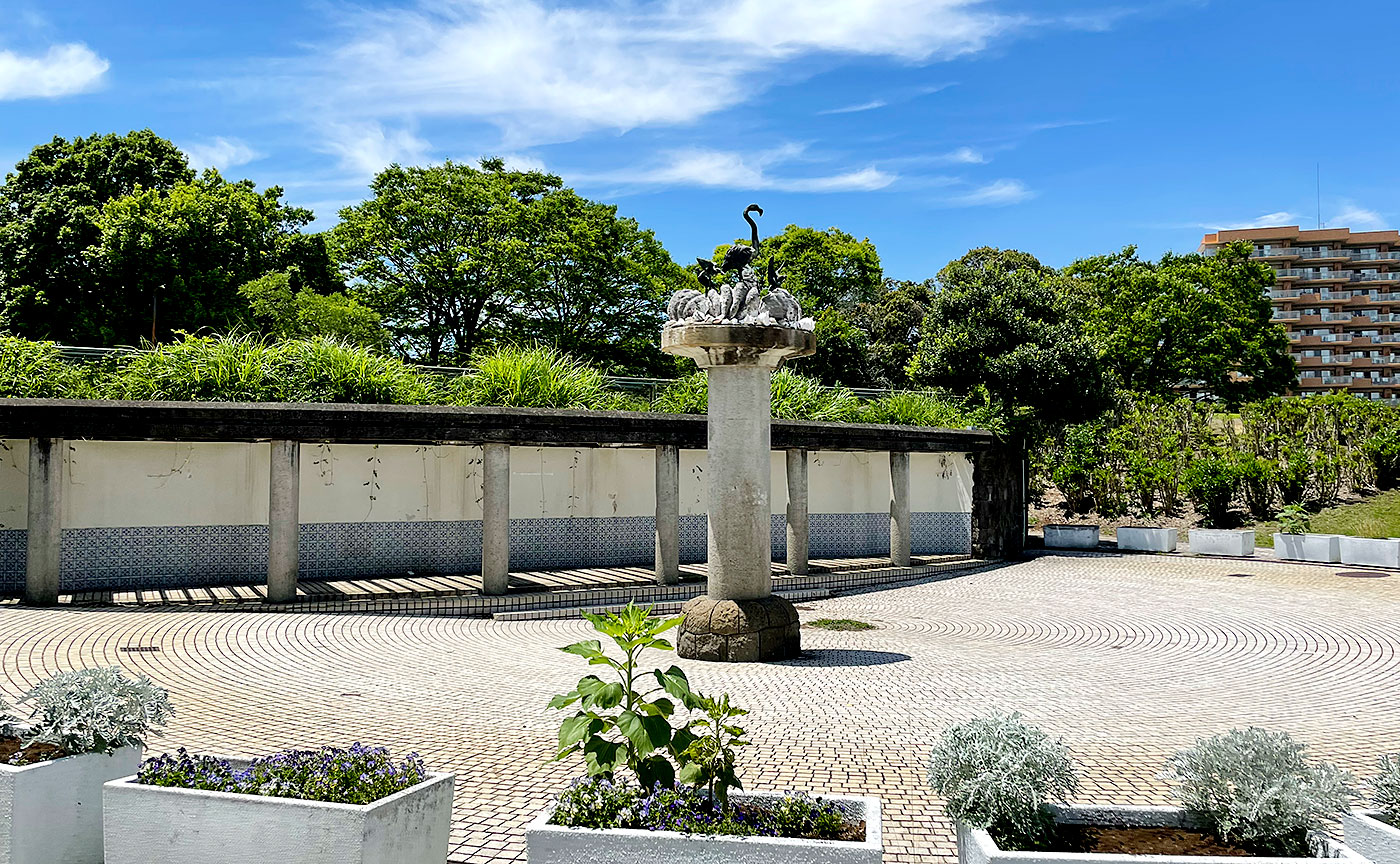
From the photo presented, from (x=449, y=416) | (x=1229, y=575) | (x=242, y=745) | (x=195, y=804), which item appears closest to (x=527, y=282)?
(x=449, y=416)

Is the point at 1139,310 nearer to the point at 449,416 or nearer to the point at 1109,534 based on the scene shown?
the point at 1109,534

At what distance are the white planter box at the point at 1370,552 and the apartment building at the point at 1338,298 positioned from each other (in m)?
69.1

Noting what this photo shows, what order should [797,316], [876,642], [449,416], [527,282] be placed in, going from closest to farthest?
A: [797,316], [876,642], [449,416], [527,282]

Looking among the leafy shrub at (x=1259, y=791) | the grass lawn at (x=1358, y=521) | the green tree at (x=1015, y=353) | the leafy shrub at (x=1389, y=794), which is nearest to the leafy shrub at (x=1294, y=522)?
the grass lawn at (x=1358, y=521)

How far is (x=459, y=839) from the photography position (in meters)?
4.80

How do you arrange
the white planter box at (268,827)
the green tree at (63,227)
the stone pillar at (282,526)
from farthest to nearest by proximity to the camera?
the green tree at (63,227), the stone pillar at (282,526), the white planter box at (268,827)

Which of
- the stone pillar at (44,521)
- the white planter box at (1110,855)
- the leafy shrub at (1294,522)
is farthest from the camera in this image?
the leafy shrub at (1294,522)

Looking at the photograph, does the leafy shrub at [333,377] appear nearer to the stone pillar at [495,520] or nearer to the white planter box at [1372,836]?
the stone pillar at [495,520]

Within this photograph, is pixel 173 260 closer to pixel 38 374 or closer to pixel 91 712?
pixel 38 374

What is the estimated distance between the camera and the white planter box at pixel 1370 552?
18812 millimetres

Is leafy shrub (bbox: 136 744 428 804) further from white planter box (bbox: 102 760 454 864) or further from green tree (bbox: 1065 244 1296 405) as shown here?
green tree (bbox: 1065 244 1296 405)

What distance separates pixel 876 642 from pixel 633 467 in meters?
7.40

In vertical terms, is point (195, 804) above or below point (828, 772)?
above

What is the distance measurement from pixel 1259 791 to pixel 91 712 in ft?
15.1
